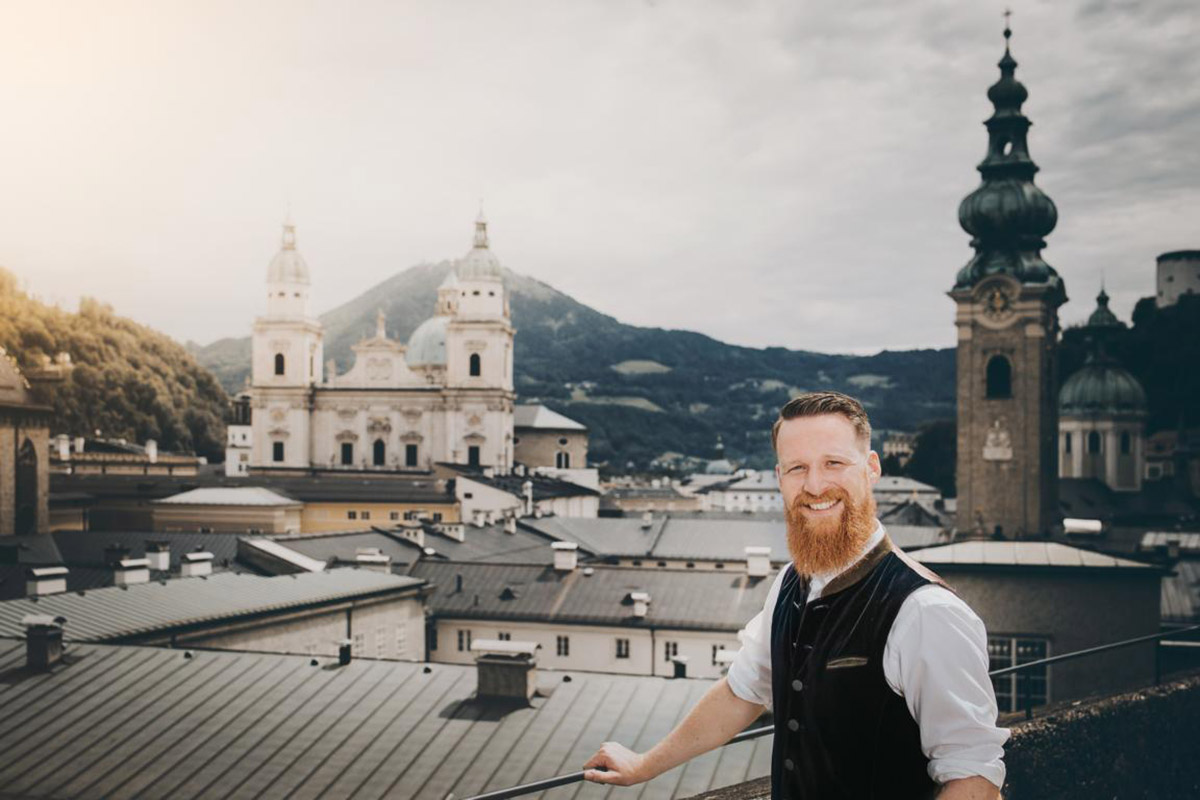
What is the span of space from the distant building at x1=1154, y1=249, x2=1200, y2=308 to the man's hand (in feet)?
181

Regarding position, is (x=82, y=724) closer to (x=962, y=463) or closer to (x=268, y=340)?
(x=962, y=463)

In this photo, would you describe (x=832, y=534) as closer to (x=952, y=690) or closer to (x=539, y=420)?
(x=952, y=690)

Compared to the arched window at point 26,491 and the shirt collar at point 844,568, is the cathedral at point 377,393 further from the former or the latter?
the shirt collar at point 844,568

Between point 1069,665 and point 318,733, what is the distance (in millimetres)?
7513

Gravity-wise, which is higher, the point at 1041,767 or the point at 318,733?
the point at 1041,767

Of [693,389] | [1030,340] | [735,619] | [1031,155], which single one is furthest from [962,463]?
[693,389]

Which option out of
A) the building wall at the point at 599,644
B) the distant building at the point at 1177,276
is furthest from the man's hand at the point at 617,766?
the distant building at the point at 1177,276

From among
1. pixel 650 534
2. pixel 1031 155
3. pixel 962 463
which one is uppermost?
pixel 1031 155

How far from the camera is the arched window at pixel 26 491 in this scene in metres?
23.4

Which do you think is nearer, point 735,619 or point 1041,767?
point 1041,767

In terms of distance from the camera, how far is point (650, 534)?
40.3 m

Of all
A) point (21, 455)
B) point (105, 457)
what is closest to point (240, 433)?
point (105, 457)

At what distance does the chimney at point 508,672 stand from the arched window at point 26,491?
15.7m

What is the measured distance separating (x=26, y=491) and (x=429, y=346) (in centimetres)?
5269
